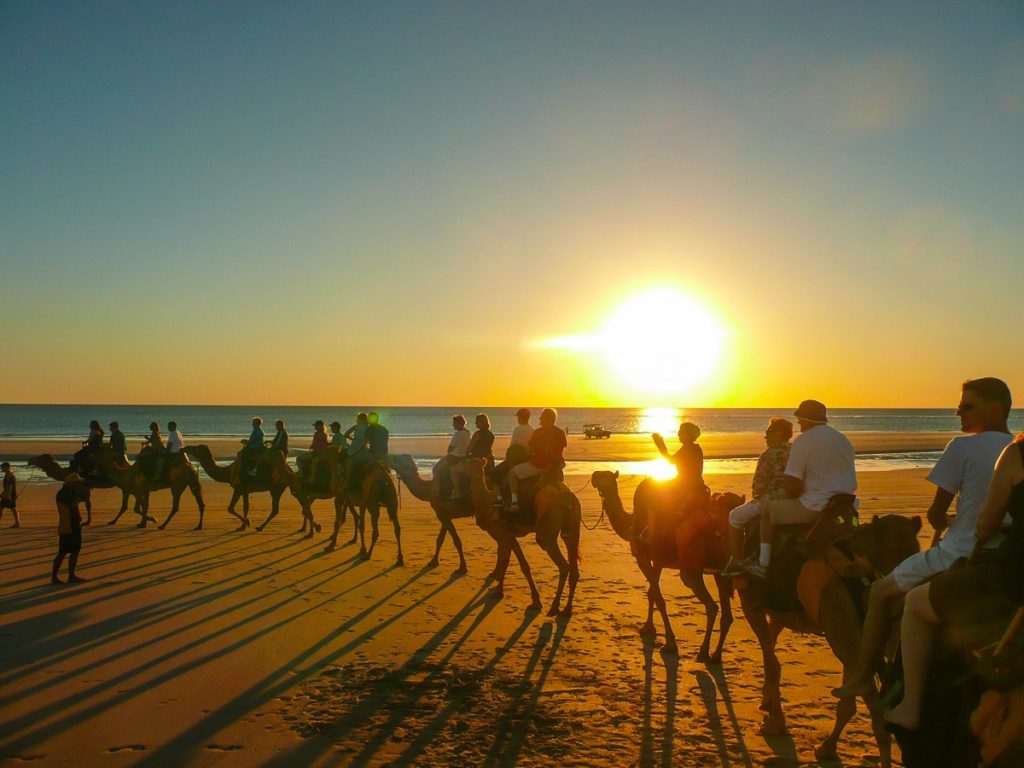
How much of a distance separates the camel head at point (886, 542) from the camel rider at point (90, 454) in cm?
1712

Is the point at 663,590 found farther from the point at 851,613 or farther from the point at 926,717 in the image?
the point at 926,717

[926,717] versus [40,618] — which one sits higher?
[926,717]

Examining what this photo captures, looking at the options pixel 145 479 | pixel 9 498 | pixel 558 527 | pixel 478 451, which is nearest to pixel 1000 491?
pixel 558 527

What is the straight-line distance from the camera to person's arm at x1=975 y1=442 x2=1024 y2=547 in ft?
12.9

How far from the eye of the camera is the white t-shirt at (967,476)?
4555 millimetres

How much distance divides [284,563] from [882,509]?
15.9 m

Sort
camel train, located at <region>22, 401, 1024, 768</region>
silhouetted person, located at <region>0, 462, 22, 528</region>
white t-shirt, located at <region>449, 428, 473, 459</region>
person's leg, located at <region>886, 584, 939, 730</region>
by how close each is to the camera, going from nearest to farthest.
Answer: person's leg, located at <region>886, 584, 939, 730</region> < camel train, located at <region>22, 401, 1024, 768</region> < white t-shirt, located at <region>449, 428, 473, 459</region> < silhouetted person, located at <region>0, 462, 22, 528</region>

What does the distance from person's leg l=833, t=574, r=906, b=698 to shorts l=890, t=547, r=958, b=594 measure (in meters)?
0.06

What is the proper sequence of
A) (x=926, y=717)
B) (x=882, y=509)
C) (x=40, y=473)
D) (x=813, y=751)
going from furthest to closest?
1. (x=40, y=473)
2. (x=882, y=509)
3. (x=813, y=751)
4. (x=926, y=717)

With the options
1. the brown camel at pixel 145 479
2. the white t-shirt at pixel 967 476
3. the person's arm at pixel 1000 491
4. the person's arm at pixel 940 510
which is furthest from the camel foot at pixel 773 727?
the brown camel at pixel 145 479

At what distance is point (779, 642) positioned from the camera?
32.8 ft

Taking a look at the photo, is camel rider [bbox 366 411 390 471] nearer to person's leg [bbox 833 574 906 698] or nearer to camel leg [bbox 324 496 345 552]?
camel leg [bbox 324 496 345 552]

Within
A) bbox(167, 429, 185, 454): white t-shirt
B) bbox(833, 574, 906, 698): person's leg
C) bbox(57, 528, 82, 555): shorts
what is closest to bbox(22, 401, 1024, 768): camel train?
bbox(833, 574, 906, 698): person's leg

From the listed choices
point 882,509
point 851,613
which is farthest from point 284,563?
point 882,509
